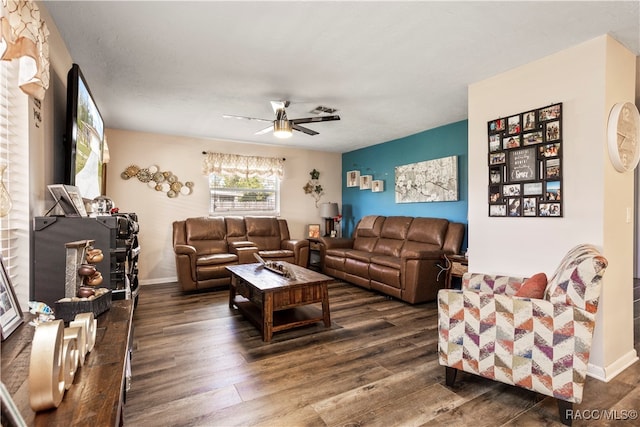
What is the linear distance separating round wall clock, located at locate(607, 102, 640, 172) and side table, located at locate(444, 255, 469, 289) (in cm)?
165

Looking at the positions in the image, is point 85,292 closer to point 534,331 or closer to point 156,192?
point 534,331

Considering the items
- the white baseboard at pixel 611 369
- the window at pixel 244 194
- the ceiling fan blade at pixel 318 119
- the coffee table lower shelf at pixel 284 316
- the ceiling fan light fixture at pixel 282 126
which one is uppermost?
the ceiling fan blade at pixel 318 119

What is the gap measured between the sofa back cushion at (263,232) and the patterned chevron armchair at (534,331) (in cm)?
382

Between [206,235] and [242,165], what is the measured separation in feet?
4.57

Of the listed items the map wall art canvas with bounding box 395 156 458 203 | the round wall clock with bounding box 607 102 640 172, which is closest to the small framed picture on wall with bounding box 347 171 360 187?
the map wall art canvas with bounding box 395 156 458 203

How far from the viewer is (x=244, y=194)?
5.80m

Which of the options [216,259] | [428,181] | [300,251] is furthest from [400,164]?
[216,259]

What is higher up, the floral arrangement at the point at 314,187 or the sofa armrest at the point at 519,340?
the floral arrangement at the point at 314,187

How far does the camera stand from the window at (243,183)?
5.46m

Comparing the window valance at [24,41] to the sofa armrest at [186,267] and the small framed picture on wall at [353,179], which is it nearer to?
the sofa armrest at [186,267]

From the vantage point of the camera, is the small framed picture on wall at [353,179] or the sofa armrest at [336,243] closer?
the sofa armrest at [336,243]

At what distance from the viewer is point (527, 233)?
8.43 feet

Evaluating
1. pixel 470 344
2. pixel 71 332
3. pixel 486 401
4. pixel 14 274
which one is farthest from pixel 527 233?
pixel 14 274

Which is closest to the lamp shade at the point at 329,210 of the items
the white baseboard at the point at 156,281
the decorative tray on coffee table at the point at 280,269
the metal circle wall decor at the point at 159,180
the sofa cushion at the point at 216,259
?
the sofa cushion at the point at 216,259
